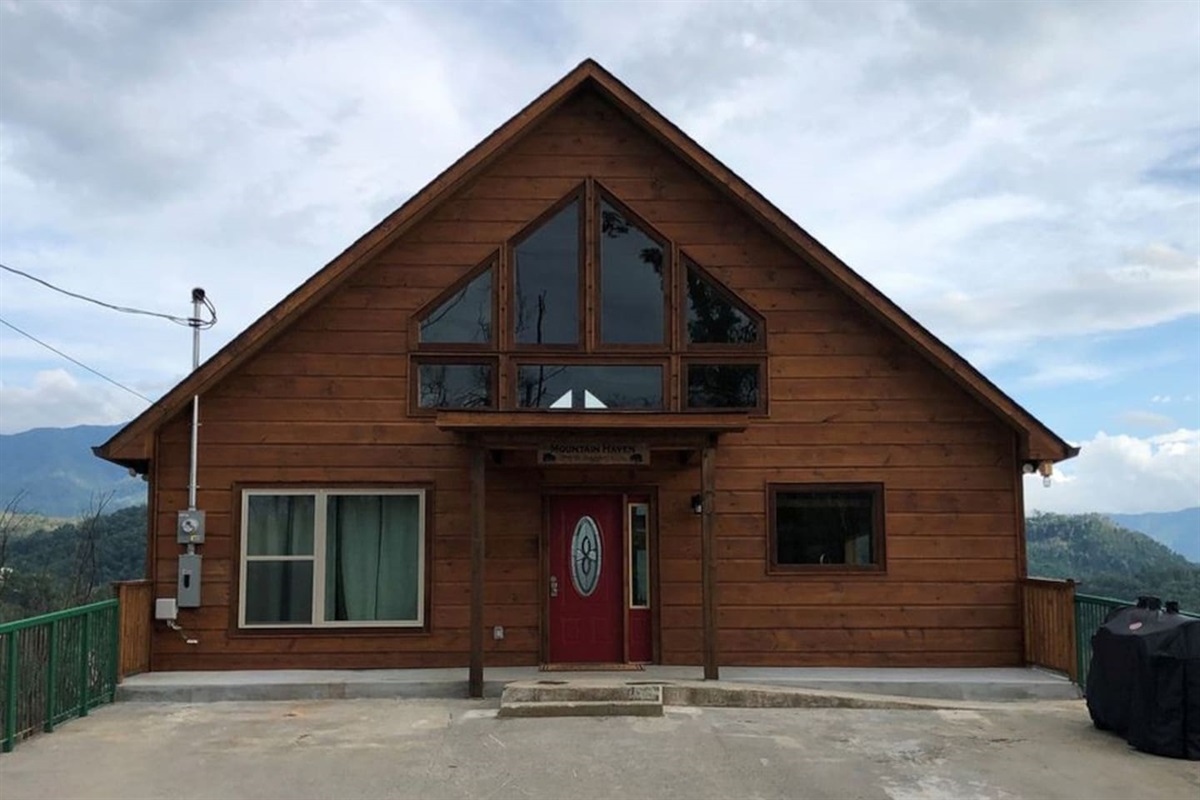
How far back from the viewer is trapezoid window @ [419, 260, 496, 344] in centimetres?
1131

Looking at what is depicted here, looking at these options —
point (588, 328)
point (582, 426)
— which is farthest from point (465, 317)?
point (582, 426)

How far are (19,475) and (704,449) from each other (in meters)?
121

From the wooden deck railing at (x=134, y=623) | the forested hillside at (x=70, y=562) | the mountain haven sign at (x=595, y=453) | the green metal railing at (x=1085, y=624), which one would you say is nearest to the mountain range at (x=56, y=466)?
the forested hillside at (x=70, y=562)

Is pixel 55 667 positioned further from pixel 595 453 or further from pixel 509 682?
pixel 595 453

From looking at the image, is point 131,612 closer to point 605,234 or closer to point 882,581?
point 605,234

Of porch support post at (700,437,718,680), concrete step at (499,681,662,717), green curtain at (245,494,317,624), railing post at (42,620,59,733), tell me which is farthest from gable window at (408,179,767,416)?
railing post at (42,620,59,733)

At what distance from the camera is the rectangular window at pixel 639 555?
11.2 meters

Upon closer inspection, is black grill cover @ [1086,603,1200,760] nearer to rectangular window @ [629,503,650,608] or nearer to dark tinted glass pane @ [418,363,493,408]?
rectangular window @ [629,503,650,608]

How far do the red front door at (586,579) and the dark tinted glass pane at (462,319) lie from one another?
201 cm

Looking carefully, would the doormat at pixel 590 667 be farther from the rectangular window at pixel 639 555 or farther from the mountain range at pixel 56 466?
the mountain range at pixel 56 466

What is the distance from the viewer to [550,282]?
449 inches

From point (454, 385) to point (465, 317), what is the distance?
0.76m

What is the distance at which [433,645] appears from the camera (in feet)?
35.9

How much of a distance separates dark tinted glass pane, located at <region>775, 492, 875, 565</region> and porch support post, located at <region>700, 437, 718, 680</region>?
136 cm
